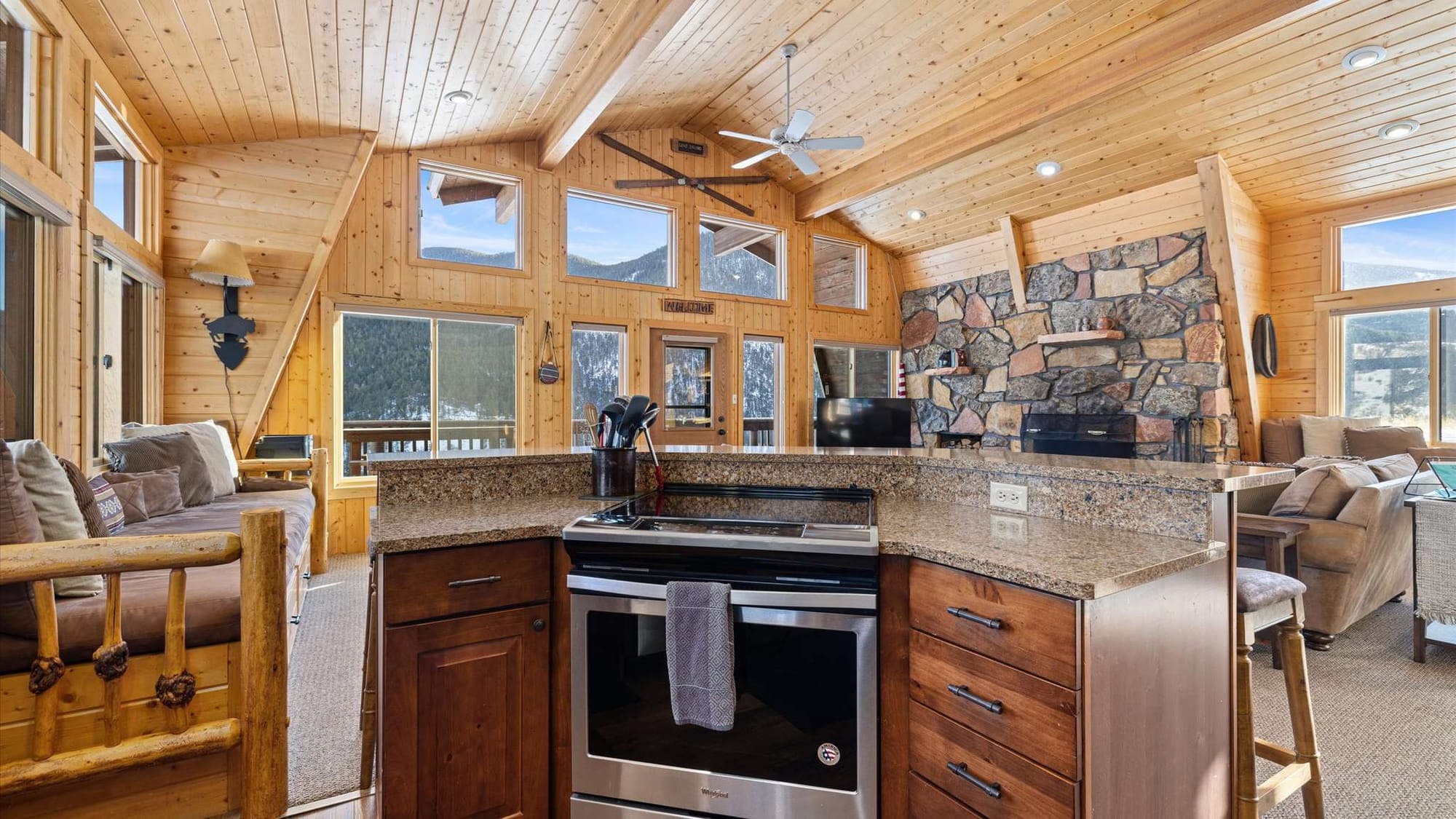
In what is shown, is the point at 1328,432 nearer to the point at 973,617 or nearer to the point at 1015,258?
the point at 1015,258

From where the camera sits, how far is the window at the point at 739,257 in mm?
6906

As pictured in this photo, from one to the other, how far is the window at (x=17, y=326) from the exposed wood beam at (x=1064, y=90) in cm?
568

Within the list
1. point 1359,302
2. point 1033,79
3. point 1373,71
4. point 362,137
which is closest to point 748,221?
point 1033,79

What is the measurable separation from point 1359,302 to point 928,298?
12.1 ft

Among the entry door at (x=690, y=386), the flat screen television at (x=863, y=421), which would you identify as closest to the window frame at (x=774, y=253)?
the entry door at (x=690, y=386)

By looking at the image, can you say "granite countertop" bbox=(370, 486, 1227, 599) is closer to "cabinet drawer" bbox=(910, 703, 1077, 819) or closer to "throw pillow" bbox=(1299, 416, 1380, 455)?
"cabinet drawer" bbox=(910, 703, 1077, 819)

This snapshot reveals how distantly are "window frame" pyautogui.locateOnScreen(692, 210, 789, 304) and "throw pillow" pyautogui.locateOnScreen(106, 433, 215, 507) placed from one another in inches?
167

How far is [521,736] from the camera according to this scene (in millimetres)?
1673

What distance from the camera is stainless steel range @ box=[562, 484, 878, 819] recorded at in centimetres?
155

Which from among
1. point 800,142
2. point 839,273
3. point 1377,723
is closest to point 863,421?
point 839,273

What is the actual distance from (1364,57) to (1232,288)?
1743 millimetres

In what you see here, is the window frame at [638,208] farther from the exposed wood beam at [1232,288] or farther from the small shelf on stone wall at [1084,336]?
the exposed wood beam at [1232,288]

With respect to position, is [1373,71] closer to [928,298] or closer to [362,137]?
[928,298]

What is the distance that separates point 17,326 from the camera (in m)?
2.85
